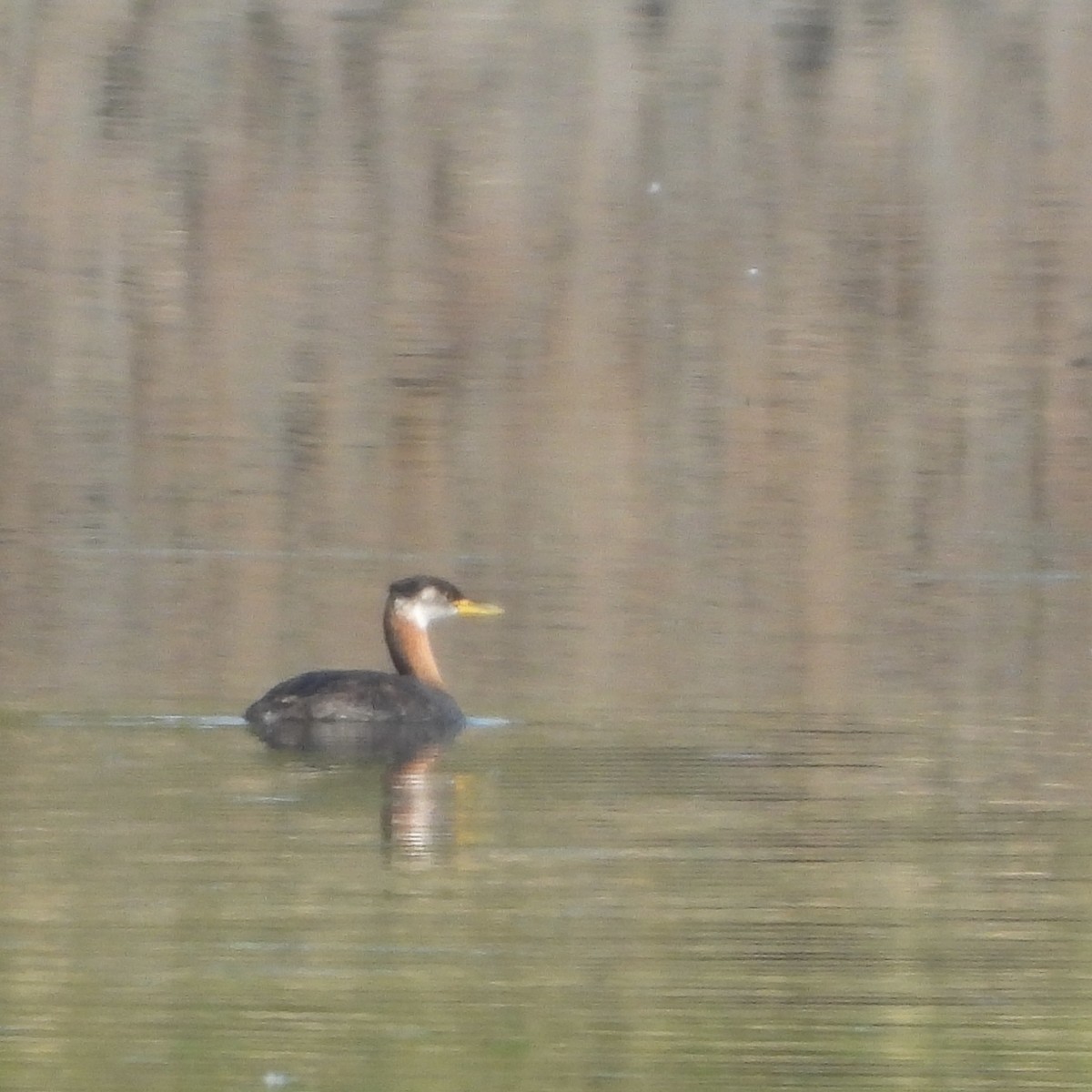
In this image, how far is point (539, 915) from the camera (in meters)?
8.67

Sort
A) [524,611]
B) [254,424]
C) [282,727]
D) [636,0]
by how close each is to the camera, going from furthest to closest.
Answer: [636,0]
[254,424]
[524,611]
[282,727]

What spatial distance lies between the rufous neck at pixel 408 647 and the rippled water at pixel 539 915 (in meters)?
1.53

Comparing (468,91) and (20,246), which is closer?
(20,246)

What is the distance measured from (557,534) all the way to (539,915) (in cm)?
912

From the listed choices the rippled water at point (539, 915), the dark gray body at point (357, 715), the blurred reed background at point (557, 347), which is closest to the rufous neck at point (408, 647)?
the blurred reed background at point (557, 347)

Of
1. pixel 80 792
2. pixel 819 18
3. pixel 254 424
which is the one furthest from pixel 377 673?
pixel 819 18

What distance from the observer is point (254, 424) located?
21484 mm

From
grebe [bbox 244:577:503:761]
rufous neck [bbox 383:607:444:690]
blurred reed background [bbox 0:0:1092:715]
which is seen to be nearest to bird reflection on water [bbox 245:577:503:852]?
grebe [bbox 244:577:503:761]

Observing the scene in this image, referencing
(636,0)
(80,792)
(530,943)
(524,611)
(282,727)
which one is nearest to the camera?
(530,943)

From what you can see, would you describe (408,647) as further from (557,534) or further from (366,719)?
(557,534)

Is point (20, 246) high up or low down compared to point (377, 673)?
up

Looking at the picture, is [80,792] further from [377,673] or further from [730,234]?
[730,234]

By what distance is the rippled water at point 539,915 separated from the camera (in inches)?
288

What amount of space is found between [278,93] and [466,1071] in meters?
25.7
